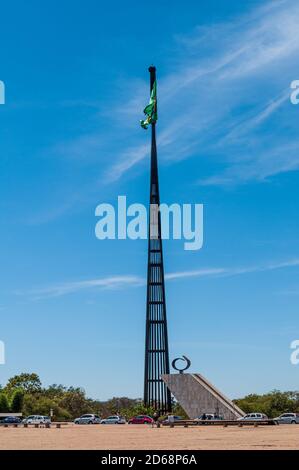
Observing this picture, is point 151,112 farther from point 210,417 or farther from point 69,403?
point 69,403

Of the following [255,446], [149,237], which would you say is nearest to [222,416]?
[149,237]

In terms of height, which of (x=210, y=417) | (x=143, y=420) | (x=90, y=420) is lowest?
(x=90, y=420)

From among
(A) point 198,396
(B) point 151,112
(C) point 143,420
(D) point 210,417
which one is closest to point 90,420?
(C) point 143,420

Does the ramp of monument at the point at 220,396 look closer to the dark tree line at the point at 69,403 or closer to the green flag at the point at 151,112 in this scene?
the dark tree line at the point at 69,403

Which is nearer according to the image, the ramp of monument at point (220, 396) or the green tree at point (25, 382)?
the ramp of monument at point (220, 396)

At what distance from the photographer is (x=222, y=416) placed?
7112 cm

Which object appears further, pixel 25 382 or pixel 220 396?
pixel 25 382

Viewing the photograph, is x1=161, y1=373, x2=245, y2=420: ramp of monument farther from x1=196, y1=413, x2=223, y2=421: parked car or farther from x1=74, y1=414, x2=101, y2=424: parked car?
x1=74, y1=414, x2=101, y2=424: parked car

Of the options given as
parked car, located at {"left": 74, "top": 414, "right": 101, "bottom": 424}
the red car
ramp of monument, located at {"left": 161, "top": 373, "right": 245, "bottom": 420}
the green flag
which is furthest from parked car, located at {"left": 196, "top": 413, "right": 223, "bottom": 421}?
the green flag

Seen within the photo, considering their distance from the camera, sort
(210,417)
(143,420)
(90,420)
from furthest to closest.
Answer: (90,420), (143,420), (210,417)

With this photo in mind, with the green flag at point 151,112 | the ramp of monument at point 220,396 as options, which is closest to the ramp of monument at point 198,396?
the ramp of monument at point 220,396
